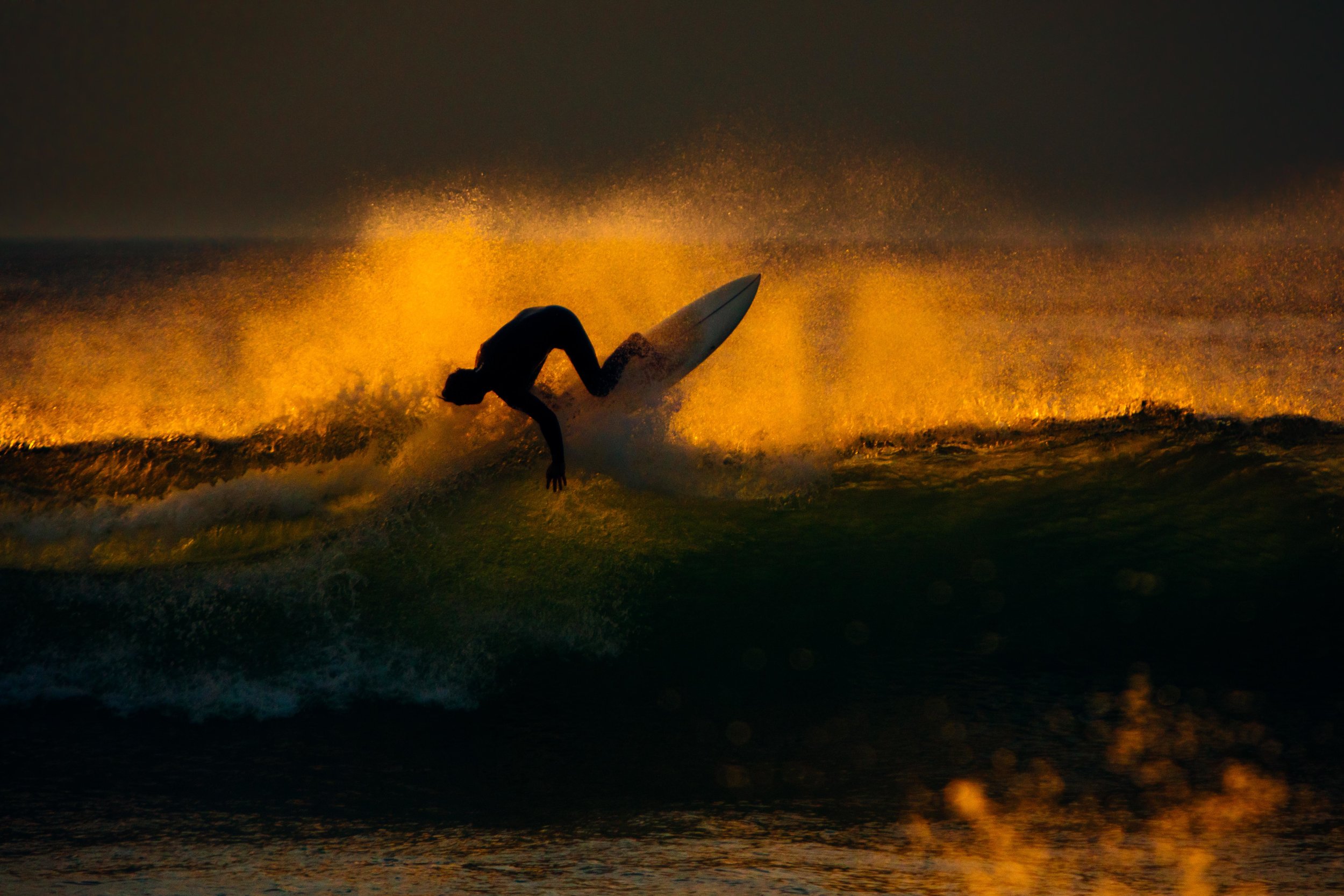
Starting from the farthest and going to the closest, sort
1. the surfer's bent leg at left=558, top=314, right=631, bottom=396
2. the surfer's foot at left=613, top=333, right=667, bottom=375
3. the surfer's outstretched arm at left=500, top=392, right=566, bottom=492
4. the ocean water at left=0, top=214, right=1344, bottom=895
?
1. the surfer's foot at left=613, top=333, right=667, bottom=375
2. the surfer's bent leg at left=558, top=314, right=631, bottom=396
3. the surfer's outstretched arm at left=500, top=392, right=566, bottom=492
4. the ocean water at left=0, top=214, right=1344, bottom=895

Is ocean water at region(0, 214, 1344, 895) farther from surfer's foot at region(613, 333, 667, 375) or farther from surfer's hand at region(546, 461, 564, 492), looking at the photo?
surfer's hand at region(546, 461, 564, 492)

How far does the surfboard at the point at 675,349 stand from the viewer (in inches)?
222

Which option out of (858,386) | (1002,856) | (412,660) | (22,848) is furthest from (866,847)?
(858,386)

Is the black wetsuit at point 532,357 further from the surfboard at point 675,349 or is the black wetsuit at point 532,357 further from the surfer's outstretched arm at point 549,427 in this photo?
the surfboard at point 675,349

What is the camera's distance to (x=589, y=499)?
5438mm

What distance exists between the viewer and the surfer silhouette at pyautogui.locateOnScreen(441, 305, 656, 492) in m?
4.45

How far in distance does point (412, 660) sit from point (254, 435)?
8.93 ft

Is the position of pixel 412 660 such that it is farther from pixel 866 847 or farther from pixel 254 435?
pixel 254 435

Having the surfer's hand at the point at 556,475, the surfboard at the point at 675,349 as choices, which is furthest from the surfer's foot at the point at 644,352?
the surfer's hand at the point at 556,475

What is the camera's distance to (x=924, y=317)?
8.33 metres

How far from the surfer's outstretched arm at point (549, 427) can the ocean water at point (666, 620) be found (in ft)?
2.05

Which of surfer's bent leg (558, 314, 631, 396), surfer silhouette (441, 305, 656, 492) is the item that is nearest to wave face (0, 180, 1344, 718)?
surfer's bent leg (558, 314, 631, 396)

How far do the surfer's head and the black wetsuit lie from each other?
0.03 metres

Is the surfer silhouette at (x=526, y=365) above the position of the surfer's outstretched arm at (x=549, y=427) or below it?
above
